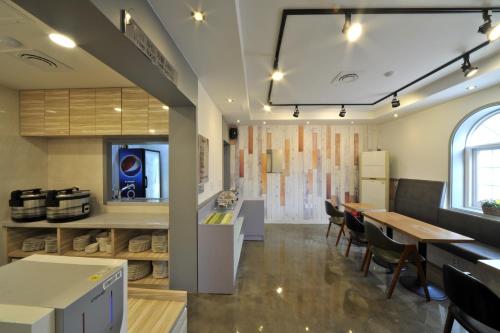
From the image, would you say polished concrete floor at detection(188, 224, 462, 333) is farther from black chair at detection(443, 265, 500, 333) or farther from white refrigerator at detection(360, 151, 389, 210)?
white refrigerator at detection(360, 151, 389, 210)

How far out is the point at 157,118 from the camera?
8.18ft

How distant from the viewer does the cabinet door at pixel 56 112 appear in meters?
2.51

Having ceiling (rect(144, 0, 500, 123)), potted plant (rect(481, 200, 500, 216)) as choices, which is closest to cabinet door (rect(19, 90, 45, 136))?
ceiling (rect(144, 0, 500, 123))

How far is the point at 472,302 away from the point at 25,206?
416cm

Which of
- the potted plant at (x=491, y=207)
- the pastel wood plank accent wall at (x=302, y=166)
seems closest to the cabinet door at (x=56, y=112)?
the pastel wood plank accent wall at (x=302, y=166)

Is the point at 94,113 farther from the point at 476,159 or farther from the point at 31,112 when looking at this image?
the point at 476,159

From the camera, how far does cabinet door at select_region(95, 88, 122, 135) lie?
8.21 feet

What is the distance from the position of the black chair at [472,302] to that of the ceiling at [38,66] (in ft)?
11.5

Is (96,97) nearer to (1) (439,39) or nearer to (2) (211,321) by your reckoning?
(2) (211,321)

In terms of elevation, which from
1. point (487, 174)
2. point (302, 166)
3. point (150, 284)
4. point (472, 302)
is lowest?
point (150, 284)

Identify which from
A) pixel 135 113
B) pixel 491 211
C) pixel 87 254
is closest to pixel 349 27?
pixel 135 113

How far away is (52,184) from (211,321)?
2775 millimetres

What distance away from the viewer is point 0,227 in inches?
89.4

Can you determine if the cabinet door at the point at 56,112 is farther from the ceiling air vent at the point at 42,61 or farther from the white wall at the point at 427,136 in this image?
the white wall at the point at 427,136
